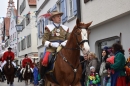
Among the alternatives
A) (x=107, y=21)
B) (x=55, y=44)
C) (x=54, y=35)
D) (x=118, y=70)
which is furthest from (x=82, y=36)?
(x=107, y=21)

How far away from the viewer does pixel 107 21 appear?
12.4 metres

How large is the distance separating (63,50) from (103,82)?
315 centimetres

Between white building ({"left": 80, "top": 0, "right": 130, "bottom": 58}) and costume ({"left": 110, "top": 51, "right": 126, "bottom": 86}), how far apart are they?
2440 mm

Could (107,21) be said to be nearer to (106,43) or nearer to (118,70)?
(106,43)

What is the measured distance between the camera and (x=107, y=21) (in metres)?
12.4

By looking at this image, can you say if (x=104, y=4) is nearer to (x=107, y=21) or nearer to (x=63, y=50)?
(x=107, y=21)

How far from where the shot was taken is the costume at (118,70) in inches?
324

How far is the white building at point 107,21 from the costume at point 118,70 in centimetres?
244

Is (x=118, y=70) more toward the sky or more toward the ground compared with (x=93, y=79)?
more toward the sky

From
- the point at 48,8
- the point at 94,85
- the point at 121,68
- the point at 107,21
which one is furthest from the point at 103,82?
the point at 48,8

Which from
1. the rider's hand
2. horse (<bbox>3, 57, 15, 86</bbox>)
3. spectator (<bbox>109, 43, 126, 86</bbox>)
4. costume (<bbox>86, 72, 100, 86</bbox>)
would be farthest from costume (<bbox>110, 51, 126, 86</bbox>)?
horse (<bbox>3, 57, 15, 86</bbox>)

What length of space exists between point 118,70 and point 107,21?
4.30m

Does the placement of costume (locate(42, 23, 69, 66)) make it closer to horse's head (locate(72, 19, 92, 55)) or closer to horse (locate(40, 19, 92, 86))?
horse (locate(40, 19, 92, 86))

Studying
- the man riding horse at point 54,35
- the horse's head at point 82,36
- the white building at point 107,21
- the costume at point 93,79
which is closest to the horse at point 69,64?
the horse's head at point 82,36
